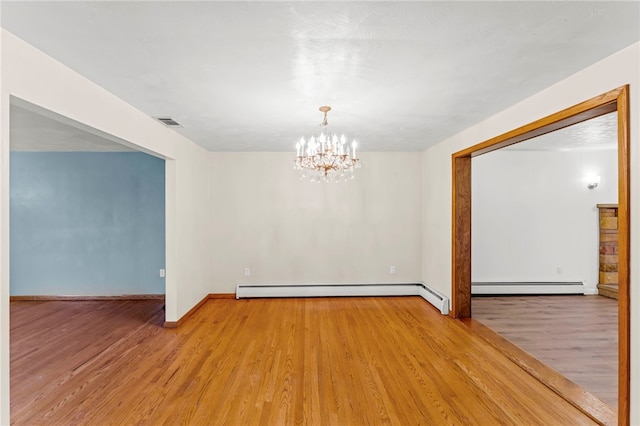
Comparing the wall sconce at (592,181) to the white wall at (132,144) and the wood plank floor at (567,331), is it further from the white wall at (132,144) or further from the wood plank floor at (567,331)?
the white wall at (132,144)

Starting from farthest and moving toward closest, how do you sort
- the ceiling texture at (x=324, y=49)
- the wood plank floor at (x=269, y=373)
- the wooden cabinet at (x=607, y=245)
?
the wooden cabinet at (x=607, y=245), the wood plank floor at (x=269, y=373), the ceiling texture at (x=324, y=49)

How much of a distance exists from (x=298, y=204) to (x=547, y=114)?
3547mm

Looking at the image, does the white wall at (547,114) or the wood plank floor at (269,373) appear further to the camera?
the wood plank floor at (269,373)

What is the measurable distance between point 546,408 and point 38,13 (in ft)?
13.1

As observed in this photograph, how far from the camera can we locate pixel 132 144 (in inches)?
116

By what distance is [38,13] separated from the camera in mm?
1485

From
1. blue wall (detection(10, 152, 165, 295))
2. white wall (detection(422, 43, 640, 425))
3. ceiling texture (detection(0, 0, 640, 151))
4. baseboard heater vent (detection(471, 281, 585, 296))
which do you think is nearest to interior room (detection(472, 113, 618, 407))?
baseboard heater vent (detection(471, 281, 585, 296))

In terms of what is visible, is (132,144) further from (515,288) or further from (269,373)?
(515,288)

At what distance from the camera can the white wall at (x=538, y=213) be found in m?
5.15

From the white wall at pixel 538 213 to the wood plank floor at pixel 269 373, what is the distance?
2.14 m

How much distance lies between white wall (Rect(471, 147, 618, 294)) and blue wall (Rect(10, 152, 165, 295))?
565cm

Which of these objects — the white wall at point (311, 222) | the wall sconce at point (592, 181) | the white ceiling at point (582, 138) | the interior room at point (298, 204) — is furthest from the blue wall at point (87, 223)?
the wall sconce at point (592, 181)

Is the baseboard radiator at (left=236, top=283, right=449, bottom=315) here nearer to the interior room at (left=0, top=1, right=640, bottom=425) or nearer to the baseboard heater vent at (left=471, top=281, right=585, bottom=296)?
the interior room at (left=0, top=1, right=640, bottom=425)

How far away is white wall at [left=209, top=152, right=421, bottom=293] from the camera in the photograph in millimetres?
5035
